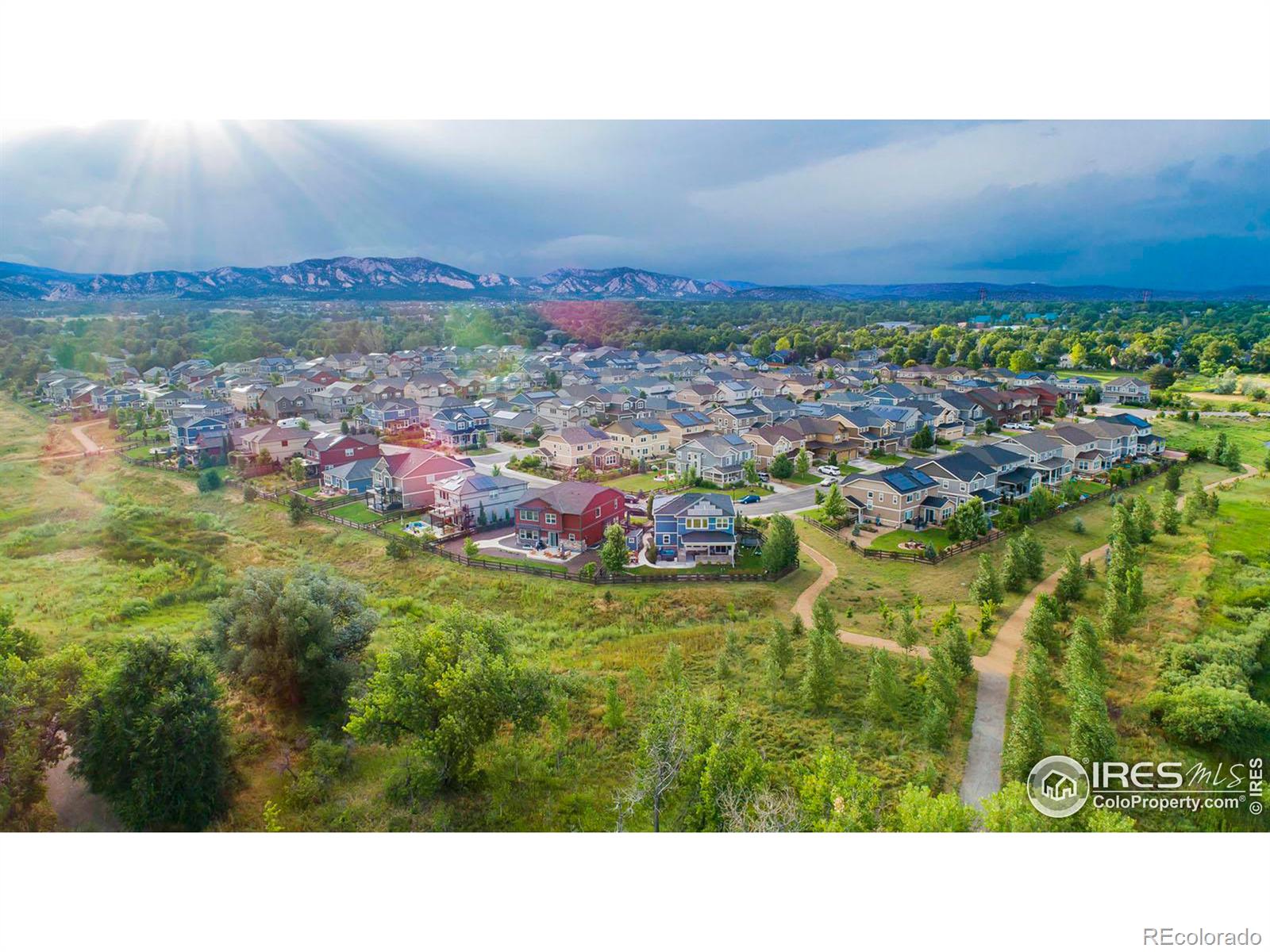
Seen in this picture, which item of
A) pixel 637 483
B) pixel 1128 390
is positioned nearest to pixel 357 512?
pixel 637 483

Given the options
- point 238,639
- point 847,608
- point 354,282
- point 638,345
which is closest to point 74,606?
point 238,639

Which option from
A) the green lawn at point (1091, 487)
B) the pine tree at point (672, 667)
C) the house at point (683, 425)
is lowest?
the pine tree at point (672, 667)

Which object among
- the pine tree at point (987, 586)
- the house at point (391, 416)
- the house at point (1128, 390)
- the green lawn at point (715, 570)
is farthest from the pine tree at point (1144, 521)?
the house at point (391, 416)

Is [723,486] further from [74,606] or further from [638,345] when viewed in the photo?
[638,345]

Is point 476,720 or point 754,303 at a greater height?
point 754,303

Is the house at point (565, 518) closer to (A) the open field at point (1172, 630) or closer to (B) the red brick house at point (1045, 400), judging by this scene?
(A) the open field at point (1172, 630)

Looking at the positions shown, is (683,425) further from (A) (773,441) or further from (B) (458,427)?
(B) (458,427)
